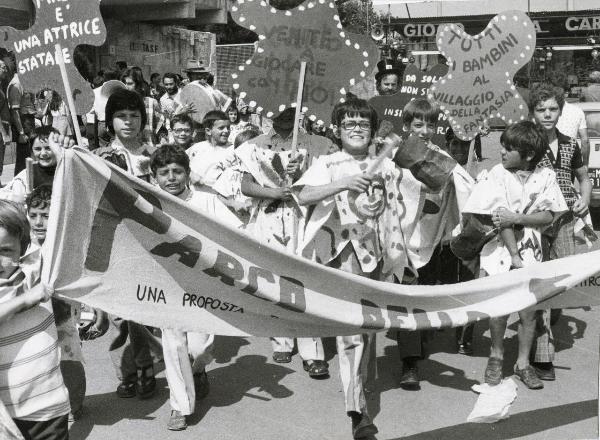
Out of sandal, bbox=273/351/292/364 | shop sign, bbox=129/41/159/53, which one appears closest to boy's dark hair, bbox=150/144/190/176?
sandal, bbox=273/351/292/364

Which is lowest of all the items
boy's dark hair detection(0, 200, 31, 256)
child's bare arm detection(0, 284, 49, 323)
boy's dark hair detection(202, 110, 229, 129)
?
child's bare arm detection(0, 284, 49, 323)

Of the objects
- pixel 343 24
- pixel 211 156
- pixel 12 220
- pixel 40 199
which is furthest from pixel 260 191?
pixel 343 24

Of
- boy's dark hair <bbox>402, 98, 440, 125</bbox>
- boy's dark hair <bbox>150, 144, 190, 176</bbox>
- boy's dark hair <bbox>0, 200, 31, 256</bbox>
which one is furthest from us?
boy's dark hair <bbox>402, 98, 440, 125</bbox>

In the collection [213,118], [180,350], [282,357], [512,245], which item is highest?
[213,118]

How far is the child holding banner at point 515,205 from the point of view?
5.25 metres

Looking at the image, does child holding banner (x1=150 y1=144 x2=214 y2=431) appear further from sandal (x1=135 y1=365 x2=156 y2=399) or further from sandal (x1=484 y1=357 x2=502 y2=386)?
sandal (x1=484 y1=357 x2=502 y2=386)

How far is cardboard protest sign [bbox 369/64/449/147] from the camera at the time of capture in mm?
7184

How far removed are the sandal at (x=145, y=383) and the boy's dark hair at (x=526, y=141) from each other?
2.50 metres

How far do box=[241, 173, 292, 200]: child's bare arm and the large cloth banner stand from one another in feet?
5.43

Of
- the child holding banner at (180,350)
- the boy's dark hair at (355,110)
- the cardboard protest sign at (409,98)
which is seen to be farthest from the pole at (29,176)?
the cardboard protest sign at (409,98)

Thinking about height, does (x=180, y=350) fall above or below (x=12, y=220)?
below

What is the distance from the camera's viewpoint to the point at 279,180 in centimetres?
574

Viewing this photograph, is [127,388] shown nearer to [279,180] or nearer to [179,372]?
[179,372]

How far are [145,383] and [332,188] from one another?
1.70m
